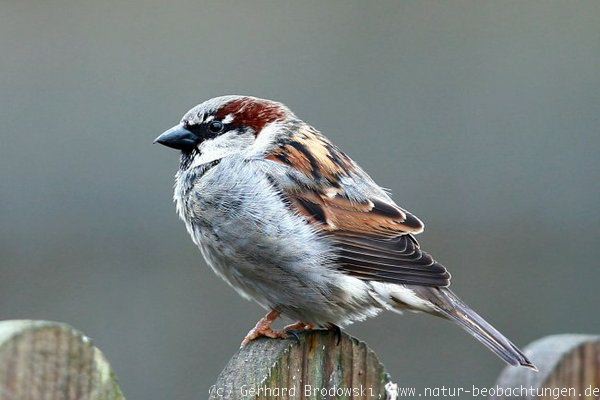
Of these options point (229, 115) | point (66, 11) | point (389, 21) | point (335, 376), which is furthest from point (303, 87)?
point (335, 376)

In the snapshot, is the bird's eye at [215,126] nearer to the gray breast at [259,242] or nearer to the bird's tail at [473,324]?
the gray breast at [259,242]

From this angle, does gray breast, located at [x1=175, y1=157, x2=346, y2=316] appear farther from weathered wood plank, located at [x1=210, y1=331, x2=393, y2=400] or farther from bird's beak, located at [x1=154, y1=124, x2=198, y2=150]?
weathered wood plank, located at [x1=210, y1=331, x2=393, y2=400]

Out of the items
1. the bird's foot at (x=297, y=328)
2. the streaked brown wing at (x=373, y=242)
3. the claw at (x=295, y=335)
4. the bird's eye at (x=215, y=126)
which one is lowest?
the bird's foot at (x=297, y=328)

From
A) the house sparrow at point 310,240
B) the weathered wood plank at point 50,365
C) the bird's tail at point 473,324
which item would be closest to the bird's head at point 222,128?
the house sparrow at point 310,240

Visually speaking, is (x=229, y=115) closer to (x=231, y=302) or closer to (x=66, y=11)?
(x=231, y=302)

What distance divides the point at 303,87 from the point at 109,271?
4.73 feet

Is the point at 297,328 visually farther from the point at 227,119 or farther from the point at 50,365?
the point at 50,365

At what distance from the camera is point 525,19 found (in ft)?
19.2

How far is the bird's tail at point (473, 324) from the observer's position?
8.09 feet

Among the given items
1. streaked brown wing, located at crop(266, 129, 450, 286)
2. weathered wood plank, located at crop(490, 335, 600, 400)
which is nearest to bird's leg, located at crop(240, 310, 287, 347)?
streaked brown wing, located at crop(266, 129, 450, 286)

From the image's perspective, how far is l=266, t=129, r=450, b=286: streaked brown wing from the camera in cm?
271

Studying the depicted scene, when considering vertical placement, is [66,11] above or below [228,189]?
above

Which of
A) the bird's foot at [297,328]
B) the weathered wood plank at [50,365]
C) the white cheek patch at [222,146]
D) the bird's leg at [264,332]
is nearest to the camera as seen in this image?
the weathered wood plank at [50,365]

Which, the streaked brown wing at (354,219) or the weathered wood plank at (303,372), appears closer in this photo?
the weathered wood plank at (303,372)
